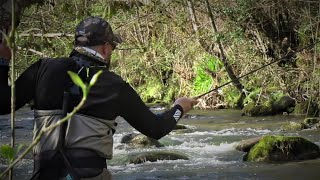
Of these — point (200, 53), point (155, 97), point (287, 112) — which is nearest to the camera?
point (287, 112)

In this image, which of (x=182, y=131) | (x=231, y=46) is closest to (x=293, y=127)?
(x=182, y=131)

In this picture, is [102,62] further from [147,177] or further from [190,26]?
[190,26]

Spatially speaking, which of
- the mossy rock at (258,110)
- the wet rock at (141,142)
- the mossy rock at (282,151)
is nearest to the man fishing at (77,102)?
the mossy rock at (282,151)

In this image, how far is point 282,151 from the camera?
854 centimetres

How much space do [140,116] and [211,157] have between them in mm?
6982

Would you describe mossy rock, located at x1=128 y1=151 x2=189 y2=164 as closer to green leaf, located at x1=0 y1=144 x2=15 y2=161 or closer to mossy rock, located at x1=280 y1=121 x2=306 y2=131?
mossy rock, located at x1=280 y1=121 x2=306 y2=131

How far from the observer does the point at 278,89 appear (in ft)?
53.6

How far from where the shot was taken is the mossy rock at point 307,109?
14.3 meters

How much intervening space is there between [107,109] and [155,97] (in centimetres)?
1917

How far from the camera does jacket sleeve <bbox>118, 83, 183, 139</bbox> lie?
7.36 ft

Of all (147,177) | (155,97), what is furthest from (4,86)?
(155,97)

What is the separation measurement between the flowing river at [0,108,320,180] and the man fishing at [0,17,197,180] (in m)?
5.47

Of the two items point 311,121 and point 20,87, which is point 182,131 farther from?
point 20,87

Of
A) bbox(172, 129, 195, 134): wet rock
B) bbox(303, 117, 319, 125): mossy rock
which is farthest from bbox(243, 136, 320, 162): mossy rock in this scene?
bbox(303, 117, 319, 125): mossy rock
